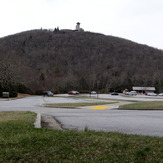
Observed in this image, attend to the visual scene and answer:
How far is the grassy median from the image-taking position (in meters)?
5.12

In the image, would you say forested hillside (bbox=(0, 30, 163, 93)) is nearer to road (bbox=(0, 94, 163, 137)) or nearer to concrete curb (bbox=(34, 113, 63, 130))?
road (bbox=(0, 94, 163, 137))

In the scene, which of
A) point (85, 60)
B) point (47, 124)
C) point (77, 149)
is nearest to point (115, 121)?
point (47, 124)

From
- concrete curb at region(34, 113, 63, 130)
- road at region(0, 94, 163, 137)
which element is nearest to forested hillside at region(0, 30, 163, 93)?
road at region(0, 94, 163, 137)

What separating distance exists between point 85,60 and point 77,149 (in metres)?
131

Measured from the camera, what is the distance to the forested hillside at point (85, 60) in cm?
10538

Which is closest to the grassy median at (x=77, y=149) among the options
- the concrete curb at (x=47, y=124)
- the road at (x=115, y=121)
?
the road at (x=115, y=121)

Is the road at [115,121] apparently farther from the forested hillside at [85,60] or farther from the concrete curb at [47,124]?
the forested hillside at [85,60]

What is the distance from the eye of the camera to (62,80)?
98625mm

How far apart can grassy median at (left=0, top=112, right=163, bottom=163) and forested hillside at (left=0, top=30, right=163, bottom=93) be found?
8372 cm

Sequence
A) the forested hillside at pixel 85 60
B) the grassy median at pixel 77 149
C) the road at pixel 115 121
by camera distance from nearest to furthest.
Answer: the grassy median at pixel 77 149, the road at pixel 115 121, the forested hillside at pixel 85 60

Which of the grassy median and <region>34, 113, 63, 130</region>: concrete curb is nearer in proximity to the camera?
the grassy median

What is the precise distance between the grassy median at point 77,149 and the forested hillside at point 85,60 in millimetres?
83718

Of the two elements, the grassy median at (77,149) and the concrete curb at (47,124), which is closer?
the grassy median at (77,149)

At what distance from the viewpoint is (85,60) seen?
136 meters
